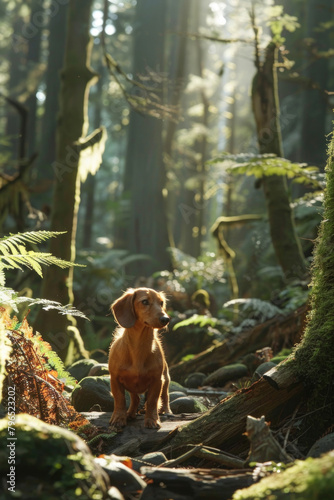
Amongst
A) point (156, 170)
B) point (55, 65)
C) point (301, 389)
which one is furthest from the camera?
point (55, 65)

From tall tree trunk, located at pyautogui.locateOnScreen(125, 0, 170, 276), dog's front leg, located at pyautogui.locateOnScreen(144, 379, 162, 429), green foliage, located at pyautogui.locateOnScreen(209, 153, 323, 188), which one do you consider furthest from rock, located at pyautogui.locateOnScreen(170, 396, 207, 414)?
tall tree trunk, located at pyautogui.locateOnScreen(125, 0, 170, 276)

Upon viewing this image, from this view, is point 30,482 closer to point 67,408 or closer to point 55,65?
point 67,408

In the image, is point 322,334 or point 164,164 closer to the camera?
point 322,334

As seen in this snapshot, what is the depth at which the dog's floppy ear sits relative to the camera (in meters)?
5.07

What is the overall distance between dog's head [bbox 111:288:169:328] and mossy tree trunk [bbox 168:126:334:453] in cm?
108

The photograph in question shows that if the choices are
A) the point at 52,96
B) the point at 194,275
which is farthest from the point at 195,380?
the point at 52,96

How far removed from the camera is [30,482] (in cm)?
264

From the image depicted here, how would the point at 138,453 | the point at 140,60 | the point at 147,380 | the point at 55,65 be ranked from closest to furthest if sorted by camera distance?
1. the point at 138,453
2. the point at 147,380
3. the point at 140,60
4. the point at 55,65

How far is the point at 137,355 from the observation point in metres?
5.04

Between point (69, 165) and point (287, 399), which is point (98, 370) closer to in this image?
point (287, 399)

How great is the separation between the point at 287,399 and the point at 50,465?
195 centimetres

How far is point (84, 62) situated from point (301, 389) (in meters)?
7.53

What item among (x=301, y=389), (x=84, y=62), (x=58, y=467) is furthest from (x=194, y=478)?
(x=84, y=62)

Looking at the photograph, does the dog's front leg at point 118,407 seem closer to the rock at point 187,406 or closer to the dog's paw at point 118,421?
the dog's paw at point 118,421
